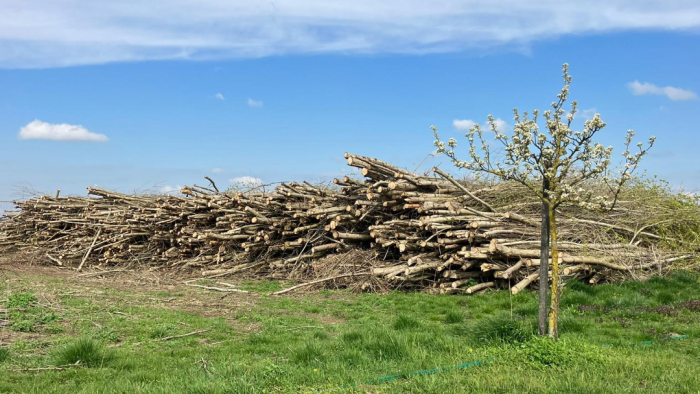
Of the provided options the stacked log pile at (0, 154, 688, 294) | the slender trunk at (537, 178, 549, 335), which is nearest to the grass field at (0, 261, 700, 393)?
the slender trunk at (537, 178, 549, 335)

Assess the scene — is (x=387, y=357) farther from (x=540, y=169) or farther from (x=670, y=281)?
(x=670, y=281)

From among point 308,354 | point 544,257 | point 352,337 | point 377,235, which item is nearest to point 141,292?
point 377,235

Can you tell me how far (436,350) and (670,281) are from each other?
7070 millimetres

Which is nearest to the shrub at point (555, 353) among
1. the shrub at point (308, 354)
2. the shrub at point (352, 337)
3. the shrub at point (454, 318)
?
the shrub at point (352, 337)

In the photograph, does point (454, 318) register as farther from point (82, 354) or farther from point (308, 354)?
point (82, 354)

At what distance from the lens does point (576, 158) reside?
5.39 m

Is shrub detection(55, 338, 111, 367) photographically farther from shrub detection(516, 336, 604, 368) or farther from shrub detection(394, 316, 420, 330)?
shrub detection(516, 336, 604, 368)

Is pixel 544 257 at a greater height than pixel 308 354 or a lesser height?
greater

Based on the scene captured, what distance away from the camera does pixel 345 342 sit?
5.96 metres

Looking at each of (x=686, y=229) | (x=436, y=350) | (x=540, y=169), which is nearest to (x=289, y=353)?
(x=436, y=350)

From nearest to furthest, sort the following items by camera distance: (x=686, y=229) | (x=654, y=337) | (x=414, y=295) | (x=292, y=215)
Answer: (x=654, y=337) → (x=414, y=295) → (x=686, y=229) → (x=292, y=215)

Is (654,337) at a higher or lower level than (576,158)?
lower

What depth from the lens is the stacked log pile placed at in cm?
1059

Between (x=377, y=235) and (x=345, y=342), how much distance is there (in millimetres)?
5799
